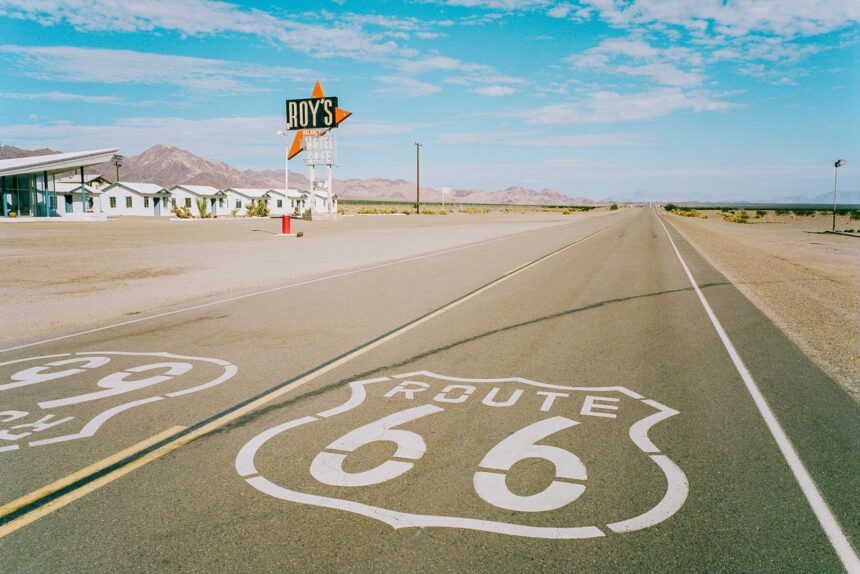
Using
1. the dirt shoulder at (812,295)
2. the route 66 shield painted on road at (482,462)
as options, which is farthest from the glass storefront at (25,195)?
the route 66 shield painted on road at (482,462)

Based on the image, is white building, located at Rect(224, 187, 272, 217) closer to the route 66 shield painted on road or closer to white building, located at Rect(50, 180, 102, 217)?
white building, located at Rect(50, 180, 102, 217)

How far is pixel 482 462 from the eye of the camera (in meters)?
4.71

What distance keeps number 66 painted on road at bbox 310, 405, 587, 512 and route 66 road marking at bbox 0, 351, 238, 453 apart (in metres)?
2.20

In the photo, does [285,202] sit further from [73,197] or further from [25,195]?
[25,195]

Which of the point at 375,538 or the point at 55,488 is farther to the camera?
the point at 55,488

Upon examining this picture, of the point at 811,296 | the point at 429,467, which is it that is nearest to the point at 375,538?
the point at 429,467

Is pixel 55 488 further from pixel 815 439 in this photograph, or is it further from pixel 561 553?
pixel 815 439

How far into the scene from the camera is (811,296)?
1461 centimetres

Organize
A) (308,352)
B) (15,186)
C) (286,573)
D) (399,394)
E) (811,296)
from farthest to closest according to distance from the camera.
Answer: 1. (15,186)
2. (811,296)
3. (308,352)
4. (399,394)
5. (286,573)

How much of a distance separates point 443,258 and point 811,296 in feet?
38.6

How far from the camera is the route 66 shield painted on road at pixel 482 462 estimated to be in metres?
3.96

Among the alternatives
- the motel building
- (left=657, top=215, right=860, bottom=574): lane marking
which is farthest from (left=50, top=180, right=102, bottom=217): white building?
(left=657, top=215, right=860, bottom=574): lane marking

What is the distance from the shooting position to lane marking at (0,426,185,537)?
4.03 m

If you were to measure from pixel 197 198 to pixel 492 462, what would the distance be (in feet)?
273
